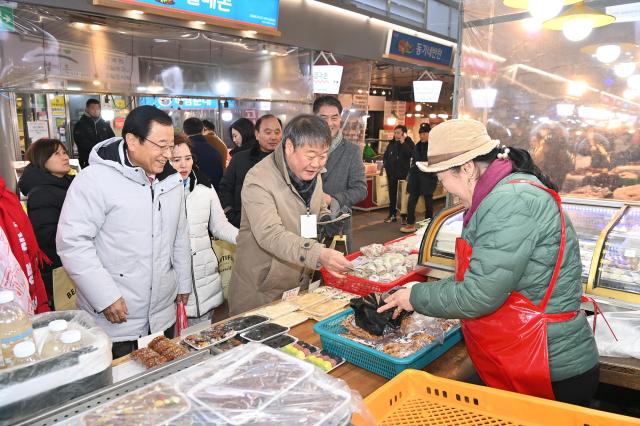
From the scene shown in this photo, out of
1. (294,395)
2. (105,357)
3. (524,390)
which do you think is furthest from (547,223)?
(105,357)

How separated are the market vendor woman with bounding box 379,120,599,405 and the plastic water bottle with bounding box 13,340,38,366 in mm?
1320

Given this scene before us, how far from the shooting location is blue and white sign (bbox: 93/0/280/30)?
623 cm

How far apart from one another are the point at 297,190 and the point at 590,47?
15.6 ft

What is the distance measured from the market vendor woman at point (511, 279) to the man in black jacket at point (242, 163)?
2.77m

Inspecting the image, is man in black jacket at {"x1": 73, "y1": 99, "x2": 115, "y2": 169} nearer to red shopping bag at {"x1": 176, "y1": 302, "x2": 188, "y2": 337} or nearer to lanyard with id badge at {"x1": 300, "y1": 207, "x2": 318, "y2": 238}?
red shopping bag at {"x1": 176, "y1": 302, "x2": 188, "y2": 337}

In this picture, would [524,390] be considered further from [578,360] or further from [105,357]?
[105,357]

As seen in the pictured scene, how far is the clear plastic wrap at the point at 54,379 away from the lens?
1.12 m

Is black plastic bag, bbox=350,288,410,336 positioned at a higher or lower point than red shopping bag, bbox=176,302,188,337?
higher

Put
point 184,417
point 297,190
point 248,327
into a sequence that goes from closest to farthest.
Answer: point 184,417
point 248,327
point 297,190

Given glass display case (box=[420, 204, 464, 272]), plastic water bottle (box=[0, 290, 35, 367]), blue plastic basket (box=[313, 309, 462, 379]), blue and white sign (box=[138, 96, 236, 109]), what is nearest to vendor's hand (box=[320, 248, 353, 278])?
blue plastic basket (box=[313, 309, 462, 379])

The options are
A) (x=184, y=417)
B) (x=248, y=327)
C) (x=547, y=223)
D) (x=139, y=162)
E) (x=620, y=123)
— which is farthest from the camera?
(x=620, y=123)

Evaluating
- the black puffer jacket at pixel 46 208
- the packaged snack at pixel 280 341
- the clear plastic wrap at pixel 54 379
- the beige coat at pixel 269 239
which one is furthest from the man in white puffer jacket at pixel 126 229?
the clear plastic wrap at pixel 54 379

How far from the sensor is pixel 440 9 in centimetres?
1255

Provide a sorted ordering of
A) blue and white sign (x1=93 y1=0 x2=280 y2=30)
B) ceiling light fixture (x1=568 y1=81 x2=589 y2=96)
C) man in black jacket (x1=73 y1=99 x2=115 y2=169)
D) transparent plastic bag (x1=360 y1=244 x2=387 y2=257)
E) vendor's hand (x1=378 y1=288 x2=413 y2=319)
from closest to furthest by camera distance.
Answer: vendor's hand (x1=378 y1=288 x2=413 y2=319), transparent plastic bag (x1=360 y1=244 x2=387 y2=257), ceiling light fixture (x1=568 y1=81 x2=589 y2=96), blue and white sign (x1=93 y1=0 x2=280 y2=30), man in black jacket (x1=73 y1=99 x2=115 y2=169)
